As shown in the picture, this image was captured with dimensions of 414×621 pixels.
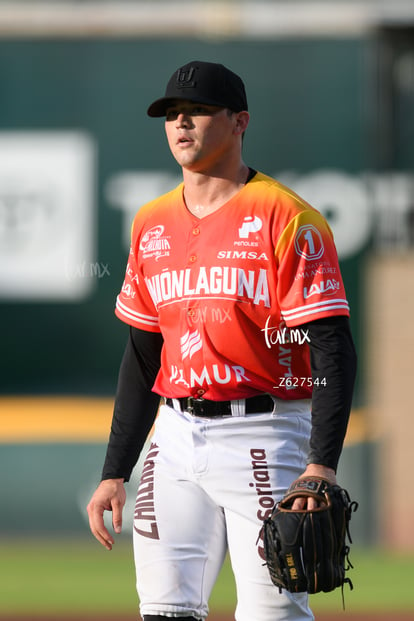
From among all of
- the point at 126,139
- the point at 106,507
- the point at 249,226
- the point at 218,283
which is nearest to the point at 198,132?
the point at 249,226

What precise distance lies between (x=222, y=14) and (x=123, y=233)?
208 cm

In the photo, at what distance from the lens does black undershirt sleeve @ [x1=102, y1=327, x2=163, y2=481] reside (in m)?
3.38

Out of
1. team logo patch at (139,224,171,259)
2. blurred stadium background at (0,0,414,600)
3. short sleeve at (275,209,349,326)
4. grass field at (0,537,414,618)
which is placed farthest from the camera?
blurred stadium background at (0,0,414,600)

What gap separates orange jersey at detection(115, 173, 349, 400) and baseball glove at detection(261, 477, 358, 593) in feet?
1.04

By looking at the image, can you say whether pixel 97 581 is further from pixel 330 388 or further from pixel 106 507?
pixel 330 388

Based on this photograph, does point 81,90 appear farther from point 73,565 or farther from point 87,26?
point 73,565

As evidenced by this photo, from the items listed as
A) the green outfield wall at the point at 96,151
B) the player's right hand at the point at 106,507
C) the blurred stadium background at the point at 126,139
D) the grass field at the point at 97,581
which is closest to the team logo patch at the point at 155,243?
the player's right hand at the point at 106,507

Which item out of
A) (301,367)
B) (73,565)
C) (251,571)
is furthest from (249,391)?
(73,565)

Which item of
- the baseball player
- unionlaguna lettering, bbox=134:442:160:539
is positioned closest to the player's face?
the baseball player

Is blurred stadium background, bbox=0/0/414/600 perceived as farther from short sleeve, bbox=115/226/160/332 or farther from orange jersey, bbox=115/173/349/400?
orange jersey, bbox=115/173/349/400

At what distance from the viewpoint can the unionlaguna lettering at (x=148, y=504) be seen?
10.2 feet

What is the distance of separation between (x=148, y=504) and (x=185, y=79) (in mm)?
1174

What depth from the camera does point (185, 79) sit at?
3.12 metres

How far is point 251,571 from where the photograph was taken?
3051mm
